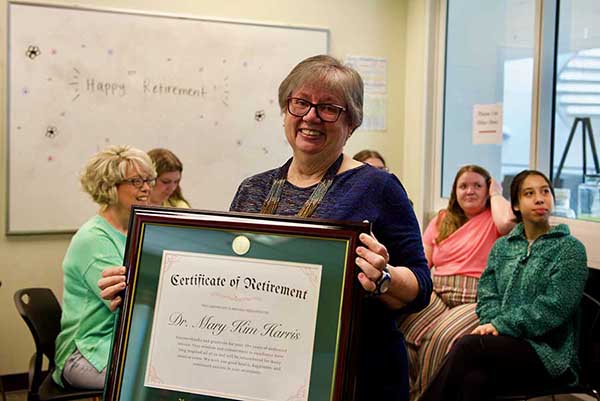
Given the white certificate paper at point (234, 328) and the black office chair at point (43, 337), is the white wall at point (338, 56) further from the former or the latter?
the white certificate paper at point (234, 328)

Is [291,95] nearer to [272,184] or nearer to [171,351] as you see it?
[272,184]

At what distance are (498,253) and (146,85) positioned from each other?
2192mm

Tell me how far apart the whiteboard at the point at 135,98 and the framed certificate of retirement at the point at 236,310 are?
2641mm

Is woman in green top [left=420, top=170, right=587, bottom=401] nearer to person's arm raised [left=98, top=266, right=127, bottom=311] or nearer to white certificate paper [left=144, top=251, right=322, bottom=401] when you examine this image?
white certificate paper [left=144, top=251, right=322, bottom=401]

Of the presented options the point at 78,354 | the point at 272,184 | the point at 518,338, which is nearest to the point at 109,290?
the point at 272,184

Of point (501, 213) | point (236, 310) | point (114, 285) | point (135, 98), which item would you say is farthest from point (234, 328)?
point (135, 98)

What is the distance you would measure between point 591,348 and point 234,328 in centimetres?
198

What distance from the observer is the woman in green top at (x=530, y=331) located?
267cm

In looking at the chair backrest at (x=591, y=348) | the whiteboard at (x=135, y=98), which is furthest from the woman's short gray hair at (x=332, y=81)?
the whiteboard at (x=135, y=98)

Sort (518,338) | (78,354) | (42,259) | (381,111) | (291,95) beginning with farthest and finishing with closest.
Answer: (381,111) < (42,259) < (518,338) < (78,354) < (291,95)

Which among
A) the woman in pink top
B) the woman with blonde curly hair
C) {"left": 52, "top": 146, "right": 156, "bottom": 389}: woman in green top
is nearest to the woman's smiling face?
{"left": 52, "top": 146, "right": 156, "bottom": 389}: woman in green top

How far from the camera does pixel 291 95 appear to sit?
4.63 ft

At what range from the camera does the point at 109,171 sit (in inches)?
102

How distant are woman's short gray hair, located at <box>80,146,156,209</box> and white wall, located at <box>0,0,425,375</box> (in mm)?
1230
